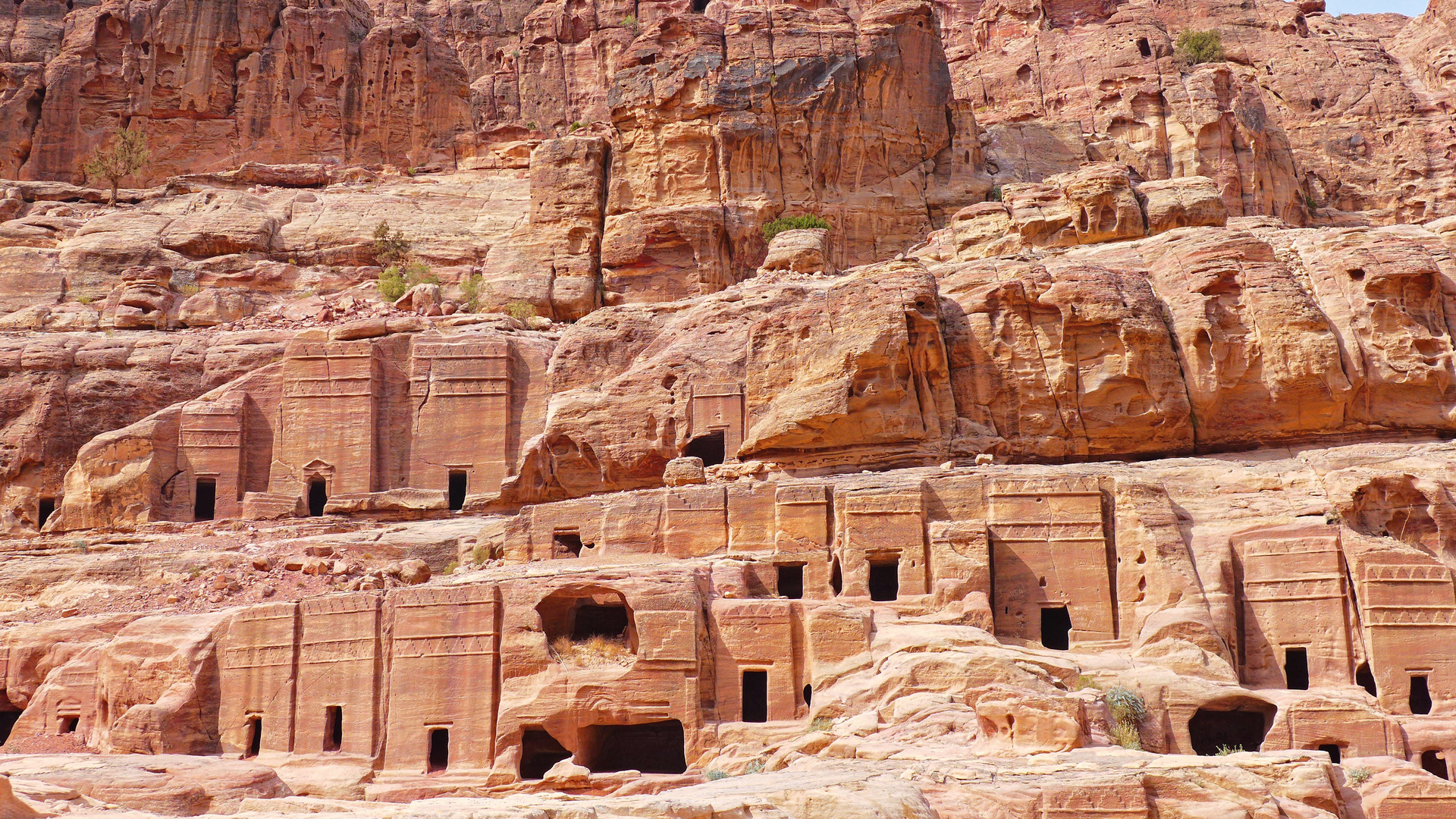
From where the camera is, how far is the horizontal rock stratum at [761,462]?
29266 mm

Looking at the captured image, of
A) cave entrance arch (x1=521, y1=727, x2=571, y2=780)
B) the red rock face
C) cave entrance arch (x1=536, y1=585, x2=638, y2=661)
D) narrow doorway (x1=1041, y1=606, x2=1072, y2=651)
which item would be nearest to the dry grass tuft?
cave entrance arch (x1=536, y1=585, x2=638, y2=661)

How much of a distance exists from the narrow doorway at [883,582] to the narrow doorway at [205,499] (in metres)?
20.4

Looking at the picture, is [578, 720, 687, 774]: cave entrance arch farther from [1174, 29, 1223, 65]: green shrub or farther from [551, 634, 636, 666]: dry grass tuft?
[1174, 29, 1223, 65]: green shrub

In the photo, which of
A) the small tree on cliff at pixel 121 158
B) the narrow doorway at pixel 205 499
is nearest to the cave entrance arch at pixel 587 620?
the narrow doorway at pixel 205 499

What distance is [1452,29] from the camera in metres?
71.6

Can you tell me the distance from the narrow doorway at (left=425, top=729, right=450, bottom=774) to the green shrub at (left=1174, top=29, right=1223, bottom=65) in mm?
48535

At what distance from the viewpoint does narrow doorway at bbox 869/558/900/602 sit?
34.9 meters

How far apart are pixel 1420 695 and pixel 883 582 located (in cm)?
1156

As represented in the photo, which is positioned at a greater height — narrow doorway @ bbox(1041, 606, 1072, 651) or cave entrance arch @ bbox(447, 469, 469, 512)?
cave entrance arch @ bbox(447, 469, 469, 512)

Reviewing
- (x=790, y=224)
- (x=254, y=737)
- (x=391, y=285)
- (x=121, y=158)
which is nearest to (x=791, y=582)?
(x=254, y=737)

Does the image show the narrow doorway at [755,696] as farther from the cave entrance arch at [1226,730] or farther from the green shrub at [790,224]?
the green shrub at [790,224]

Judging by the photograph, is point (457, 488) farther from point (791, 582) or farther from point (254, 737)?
point (791, 582)

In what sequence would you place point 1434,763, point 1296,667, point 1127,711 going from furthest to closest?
point 1296,667, point 1434,763, point 1127,711

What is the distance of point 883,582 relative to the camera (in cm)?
3544
